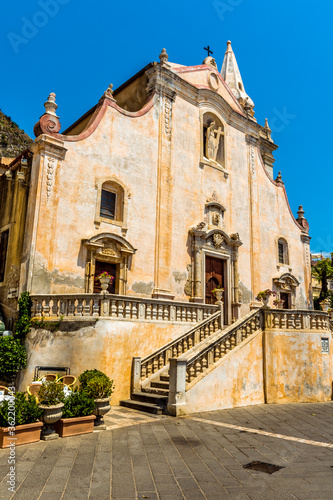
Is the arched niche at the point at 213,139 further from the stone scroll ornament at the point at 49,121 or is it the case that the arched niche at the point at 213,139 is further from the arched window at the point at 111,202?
the stone scroll ornament at the point at 49,121

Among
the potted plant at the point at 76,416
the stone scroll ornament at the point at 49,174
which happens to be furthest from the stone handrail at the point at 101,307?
the potted plant at the point at 76,416

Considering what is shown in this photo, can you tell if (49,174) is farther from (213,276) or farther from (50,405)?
(213,276)

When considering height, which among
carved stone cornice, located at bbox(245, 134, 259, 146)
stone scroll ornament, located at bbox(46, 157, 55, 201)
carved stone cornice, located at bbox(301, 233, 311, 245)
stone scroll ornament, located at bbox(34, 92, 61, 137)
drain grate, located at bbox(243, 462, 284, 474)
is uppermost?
carved stone cornice, located at bbox(245, 134, 259, 146)

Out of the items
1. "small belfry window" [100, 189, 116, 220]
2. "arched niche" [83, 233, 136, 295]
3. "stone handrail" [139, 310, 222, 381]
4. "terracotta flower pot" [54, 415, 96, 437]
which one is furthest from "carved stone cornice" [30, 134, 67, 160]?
"terracotta flower pot" [54, 415, 96, 437]

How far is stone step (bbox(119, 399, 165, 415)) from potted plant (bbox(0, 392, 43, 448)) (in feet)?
12.0

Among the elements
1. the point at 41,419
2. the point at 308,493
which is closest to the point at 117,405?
the point at 41,419

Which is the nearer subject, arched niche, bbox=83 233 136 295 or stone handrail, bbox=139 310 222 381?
stone handrail, bbox=139 310 222 381

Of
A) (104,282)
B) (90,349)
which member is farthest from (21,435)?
(104,282)

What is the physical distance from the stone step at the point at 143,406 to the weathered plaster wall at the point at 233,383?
0.73 meters

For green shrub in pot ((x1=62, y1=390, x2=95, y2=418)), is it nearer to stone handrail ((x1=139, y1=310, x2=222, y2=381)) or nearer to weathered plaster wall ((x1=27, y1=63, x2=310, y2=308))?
stone handrail ((x1=139, y1=310, x2=222, y2=381))

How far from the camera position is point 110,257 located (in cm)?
1493

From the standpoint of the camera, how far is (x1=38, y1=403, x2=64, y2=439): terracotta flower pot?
23.8ft

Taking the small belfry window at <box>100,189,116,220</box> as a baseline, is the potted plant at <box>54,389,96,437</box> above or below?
below

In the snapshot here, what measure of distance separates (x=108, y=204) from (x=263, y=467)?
1150cm
